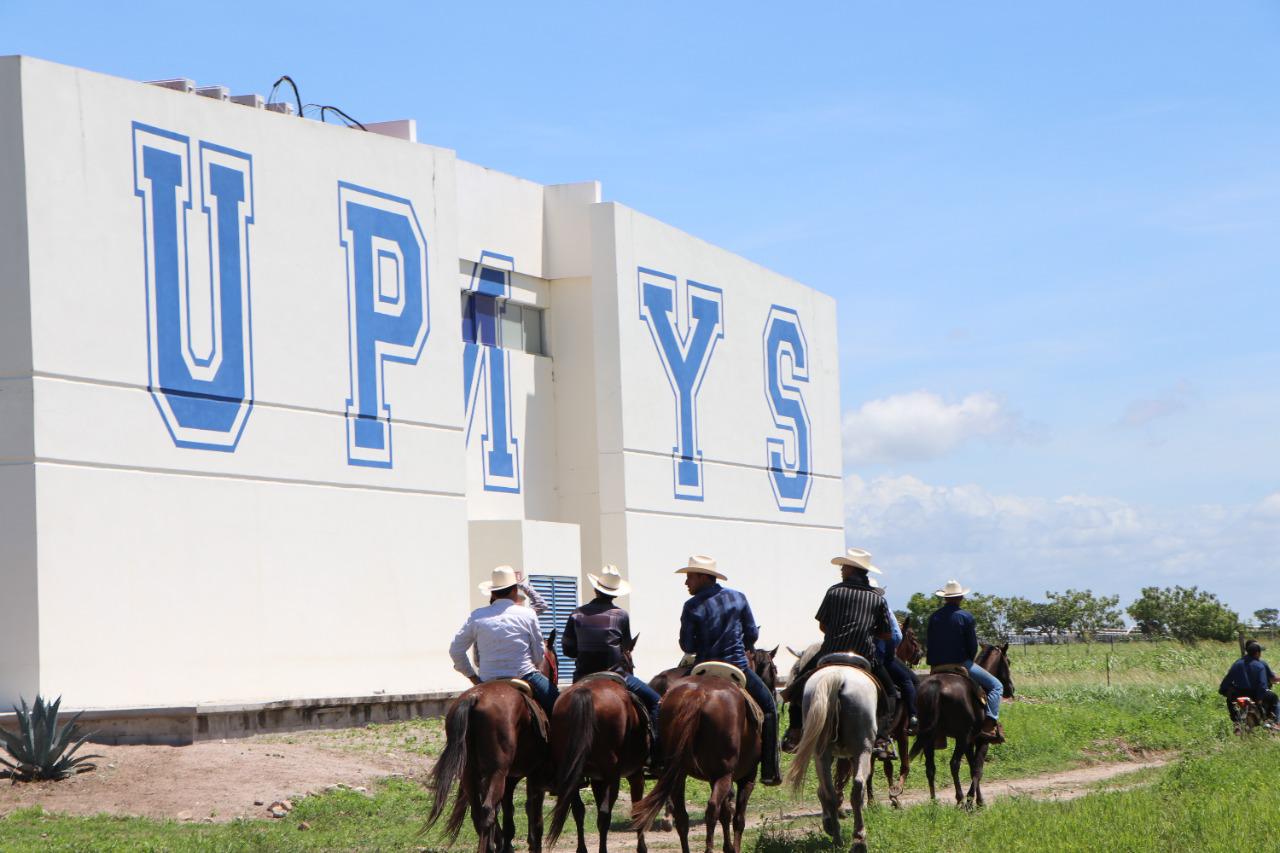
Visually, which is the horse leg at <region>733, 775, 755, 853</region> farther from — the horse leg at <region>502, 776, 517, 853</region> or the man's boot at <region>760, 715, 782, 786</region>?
the horse leg at <region>502, 776, 517, 853</region>

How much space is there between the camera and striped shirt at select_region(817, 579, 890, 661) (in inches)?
547

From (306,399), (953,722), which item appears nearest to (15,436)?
(306,399)

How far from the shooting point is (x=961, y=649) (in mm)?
16469

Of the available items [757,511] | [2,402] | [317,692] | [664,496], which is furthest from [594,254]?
[2,402]

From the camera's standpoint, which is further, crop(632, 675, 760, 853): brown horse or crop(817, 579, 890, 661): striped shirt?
crop(817, 579, 890, 661): striped shirt

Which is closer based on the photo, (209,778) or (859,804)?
(859,804)

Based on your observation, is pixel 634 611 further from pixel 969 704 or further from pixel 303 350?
pixel 969 704

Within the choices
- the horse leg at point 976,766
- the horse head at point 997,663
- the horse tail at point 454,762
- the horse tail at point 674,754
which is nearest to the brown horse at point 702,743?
the horse tail at point 674,754

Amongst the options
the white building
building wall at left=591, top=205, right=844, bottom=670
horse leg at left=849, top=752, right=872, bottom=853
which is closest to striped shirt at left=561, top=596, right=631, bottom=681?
horse leg at left=849, top=752, right=872, bottom=853

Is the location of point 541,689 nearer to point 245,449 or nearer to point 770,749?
point 770,749

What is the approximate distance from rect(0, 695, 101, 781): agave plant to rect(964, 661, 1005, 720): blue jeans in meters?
9.35

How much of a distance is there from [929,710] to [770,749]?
297 centimetres

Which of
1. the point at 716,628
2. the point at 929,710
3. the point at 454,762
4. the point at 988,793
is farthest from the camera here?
the point at 988,793

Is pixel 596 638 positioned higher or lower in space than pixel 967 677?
higher
